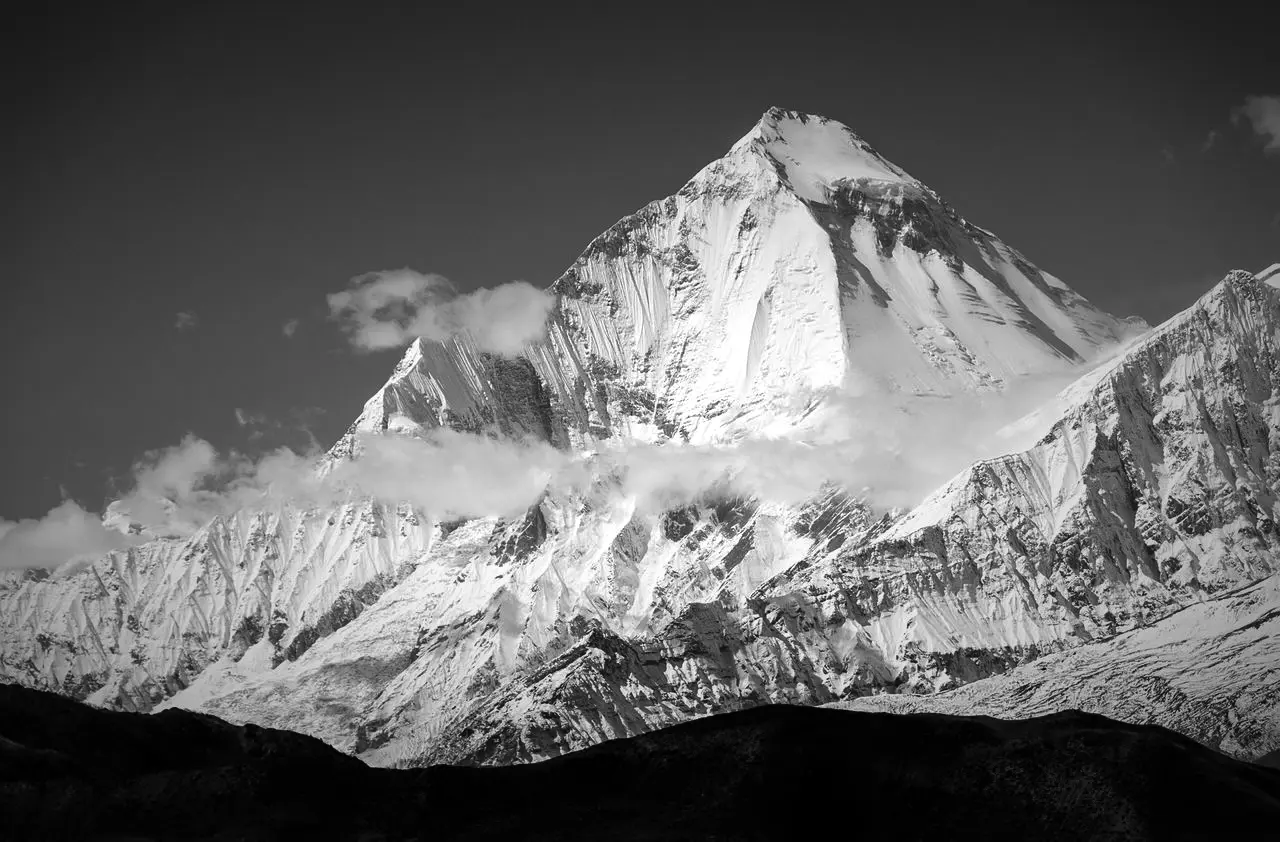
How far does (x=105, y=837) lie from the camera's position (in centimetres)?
9556

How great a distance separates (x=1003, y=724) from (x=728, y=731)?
17909mm

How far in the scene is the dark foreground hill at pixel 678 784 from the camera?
315 ft

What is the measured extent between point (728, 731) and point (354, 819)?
2442 centimetres

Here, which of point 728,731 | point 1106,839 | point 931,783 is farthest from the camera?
point 728,731

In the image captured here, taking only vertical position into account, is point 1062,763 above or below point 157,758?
below

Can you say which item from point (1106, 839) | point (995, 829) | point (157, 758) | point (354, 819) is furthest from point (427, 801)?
point (1106, 839)

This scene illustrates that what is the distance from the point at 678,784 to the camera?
103438 mm

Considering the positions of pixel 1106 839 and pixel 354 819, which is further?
pixel 354 819

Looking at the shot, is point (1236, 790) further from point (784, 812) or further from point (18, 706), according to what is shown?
point (18, 706)

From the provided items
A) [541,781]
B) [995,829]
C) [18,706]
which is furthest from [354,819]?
[995,829]

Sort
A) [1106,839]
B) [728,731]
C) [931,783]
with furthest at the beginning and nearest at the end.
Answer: [728,731], [931,783], [1106,839]

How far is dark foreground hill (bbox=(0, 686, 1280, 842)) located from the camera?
96125mm

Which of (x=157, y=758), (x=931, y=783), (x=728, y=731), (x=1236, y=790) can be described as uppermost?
(x=157, y=758)

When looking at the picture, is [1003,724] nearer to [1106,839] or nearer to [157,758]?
[1106,839]
